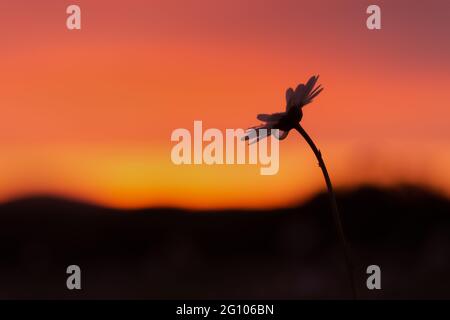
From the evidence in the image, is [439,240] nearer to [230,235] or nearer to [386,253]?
[386,253]

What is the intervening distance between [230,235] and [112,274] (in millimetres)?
1948

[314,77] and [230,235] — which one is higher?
[314,77]

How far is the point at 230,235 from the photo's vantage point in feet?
21.5

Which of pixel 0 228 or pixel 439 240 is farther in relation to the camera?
pixel 439 240

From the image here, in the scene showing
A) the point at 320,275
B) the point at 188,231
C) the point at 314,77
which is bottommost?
the point at 320,275
